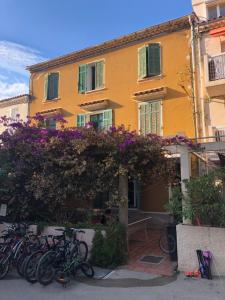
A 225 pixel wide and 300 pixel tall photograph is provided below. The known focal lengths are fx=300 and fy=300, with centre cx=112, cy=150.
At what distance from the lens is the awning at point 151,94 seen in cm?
1475

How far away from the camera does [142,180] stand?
9.72m

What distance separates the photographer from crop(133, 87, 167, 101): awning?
581 inches

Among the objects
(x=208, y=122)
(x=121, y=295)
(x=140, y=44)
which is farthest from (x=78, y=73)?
(x=121, y=295)

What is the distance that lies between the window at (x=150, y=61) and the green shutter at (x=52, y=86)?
5.75 metres

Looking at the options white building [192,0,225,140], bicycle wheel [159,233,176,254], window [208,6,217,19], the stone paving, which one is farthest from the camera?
window [208,6,217,19]

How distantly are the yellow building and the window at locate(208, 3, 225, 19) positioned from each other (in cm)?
198

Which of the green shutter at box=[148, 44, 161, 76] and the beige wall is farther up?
the green shutter at box=[148, 44, 161, 76]

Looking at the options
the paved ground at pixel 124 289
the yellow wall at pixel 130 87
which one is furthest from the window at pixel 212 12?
the paved ground at pixel 124 289

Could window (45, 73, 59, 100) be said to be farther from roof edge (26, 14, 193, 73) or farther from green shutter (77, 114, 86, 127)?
green shutter (77, 114, 86, 127)

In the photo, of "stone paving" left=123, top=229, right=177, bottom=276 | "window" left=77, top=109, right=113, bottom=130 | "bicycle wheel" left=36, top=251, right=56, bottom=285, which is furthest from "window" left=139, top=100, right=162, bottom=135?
"bicycle wheel" left=36, top=251, right=56, bottom=285

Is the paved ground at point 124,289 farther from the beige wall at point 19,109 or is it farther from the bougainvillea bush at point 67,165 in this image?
the beige wall at point 19,109

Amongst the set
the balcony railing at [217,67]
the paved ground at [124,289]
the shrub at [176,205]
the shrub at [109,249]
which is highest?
the balcony railing at [217,67]

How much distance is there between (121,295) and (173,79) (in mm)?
11125

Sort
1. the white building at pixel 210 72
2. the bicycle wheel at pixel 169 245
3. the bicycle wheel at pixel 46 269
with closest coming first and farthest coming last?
the bicycle wheel at pixel 46 269 → the bicycle wheel at pixel 169 245 → the white building at pixel 210 72
